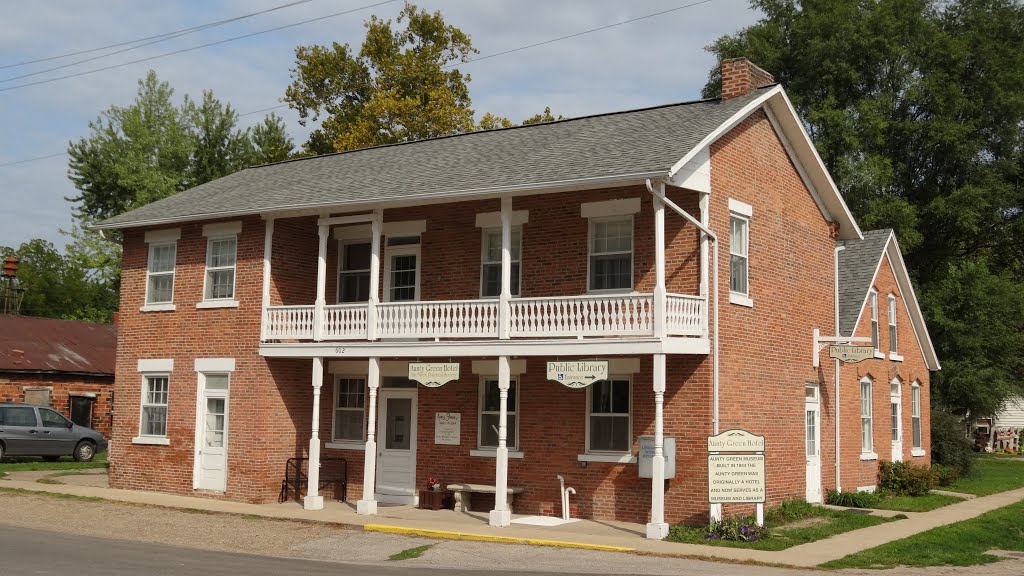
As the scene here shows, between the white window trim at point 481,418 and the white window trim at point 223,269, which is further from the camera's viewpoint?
the white window trim at point 223,269

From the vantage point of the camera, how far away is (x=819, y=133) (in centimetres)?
4044

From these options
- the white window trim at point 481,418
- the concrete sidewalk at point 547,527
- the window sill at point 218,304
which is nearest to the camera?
the concrete sidewalk at point 547,527

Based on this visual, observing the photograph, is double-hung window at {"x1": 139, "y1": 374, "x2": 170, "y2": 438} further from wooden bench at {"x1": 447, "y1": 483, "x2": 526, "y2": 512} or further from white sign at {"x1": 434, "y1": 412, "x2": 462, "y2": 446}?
wooden bench at {"x1": 447, "y1": 483, "x2": 526, "y2": 512}

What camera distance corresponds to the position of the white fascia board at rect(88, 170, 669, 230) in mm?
17906

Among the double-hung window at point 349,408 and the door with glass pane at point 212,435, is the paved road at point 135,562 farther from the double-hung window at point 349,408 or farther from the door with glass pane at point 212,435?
the double-hung window at point 349,408

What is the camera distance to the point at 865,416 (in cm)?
2592

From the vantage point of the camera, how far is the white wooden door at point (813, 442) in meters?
22.8

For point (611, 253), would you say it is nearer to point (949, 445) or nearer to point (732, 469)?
point (732, 469)

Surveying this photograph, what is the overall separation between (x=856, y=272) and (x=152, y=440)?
17.5 metres

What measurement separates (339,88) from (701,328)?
95.6 ft

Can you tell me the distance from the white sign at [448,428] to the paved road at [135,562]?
674 cm

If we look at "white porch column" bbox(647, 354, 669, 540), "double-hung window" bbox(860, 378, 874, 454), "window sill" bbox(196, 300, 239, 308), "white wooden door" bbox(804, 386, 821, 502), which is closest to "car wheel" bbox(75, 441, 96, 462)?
"window sill" bbox(196, 300, 239, 308)

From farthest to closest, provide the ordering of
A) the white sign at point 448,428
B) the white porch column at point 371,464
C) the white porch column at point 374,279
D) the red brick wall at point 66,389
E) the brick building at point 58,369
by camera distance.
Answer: the brick building at point 58,369 → the red brick wall at point 66,389 → the white sign at point 448,428 → the white porch column at point 374,279 → the white porch column at point 371,464

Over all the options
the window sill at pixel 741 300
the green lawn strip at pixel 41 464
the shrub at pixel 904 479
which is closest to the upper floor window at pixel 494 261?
the window sill at pixel 741 300
